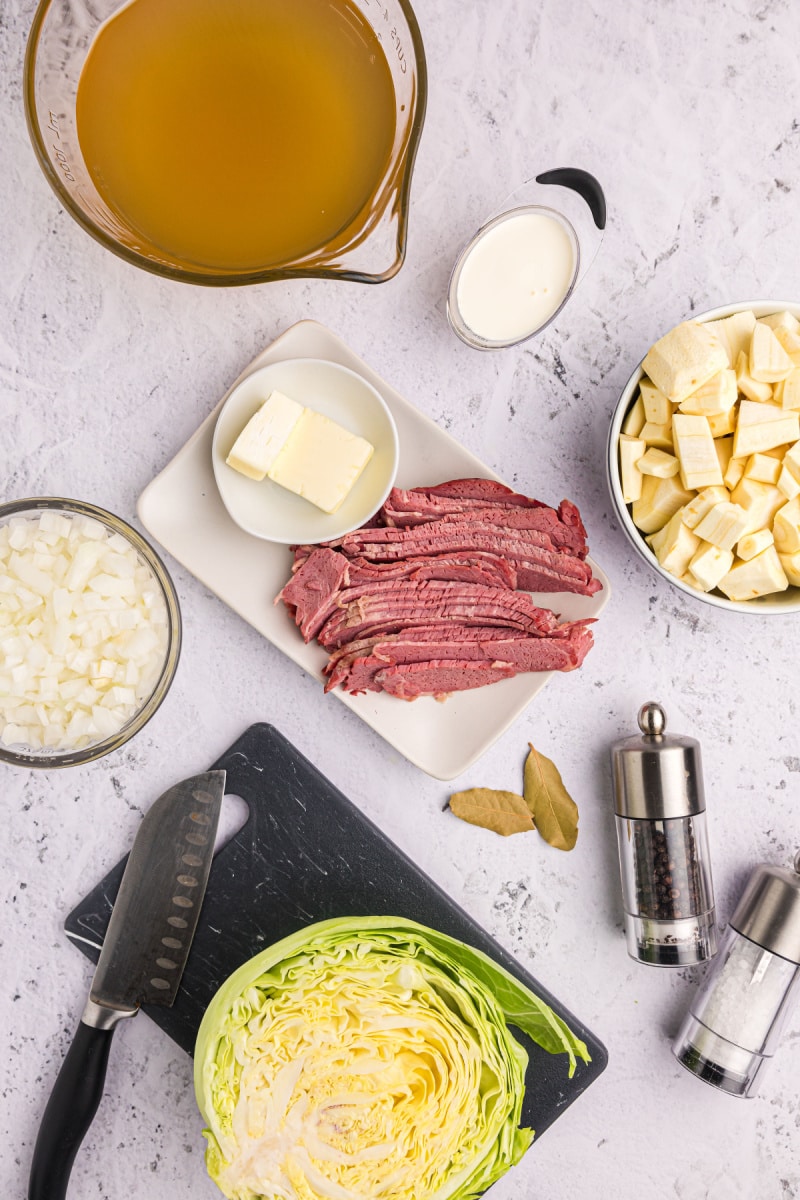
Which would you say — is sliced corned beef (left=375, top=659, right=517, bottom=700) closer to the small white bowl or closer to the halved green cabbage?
the small white bowl

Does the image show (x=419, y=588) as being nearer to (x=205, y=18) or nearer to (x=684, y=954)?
(x=684, y=954)

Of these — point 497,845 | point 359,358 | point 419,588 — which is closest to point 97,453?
point 359,358

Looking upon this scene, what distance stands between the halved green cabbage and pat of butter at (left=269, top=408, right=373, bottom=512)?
67 centimetres

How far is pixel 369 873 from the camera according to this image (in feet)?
4.92

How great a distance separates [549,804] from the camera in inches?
60.8

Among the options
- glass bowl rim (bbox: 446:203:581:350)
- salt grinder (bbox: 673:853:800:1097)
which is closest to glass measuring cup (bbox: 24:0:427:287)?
glass bowl rim (bbox: 446:203:581:350)

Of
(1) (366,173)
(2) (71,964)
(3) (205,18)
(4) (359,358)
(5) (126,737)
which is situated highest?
(3) (205,18)

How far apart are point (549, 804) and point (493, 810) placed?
0.32 ft

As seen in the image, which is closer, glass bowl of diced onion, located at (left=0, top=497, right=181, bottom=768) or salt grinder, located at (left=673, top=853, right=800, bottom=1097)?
glass bowl of diced onion, located at (left=0, top=497, right=181, bottom=768)

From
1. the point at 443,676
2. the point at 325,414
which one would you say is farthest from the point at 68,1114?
the point at 325,414

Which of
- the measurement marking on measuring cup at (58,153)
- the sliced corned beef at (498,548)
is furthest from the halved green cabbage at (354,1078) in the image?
the measurement marking on measuring cup at (58,153)

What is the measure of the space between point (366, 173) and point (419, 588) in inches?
24.5

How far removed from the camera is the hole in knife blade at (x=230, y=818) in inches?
59.1

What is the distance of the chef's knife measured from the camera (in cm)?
143
